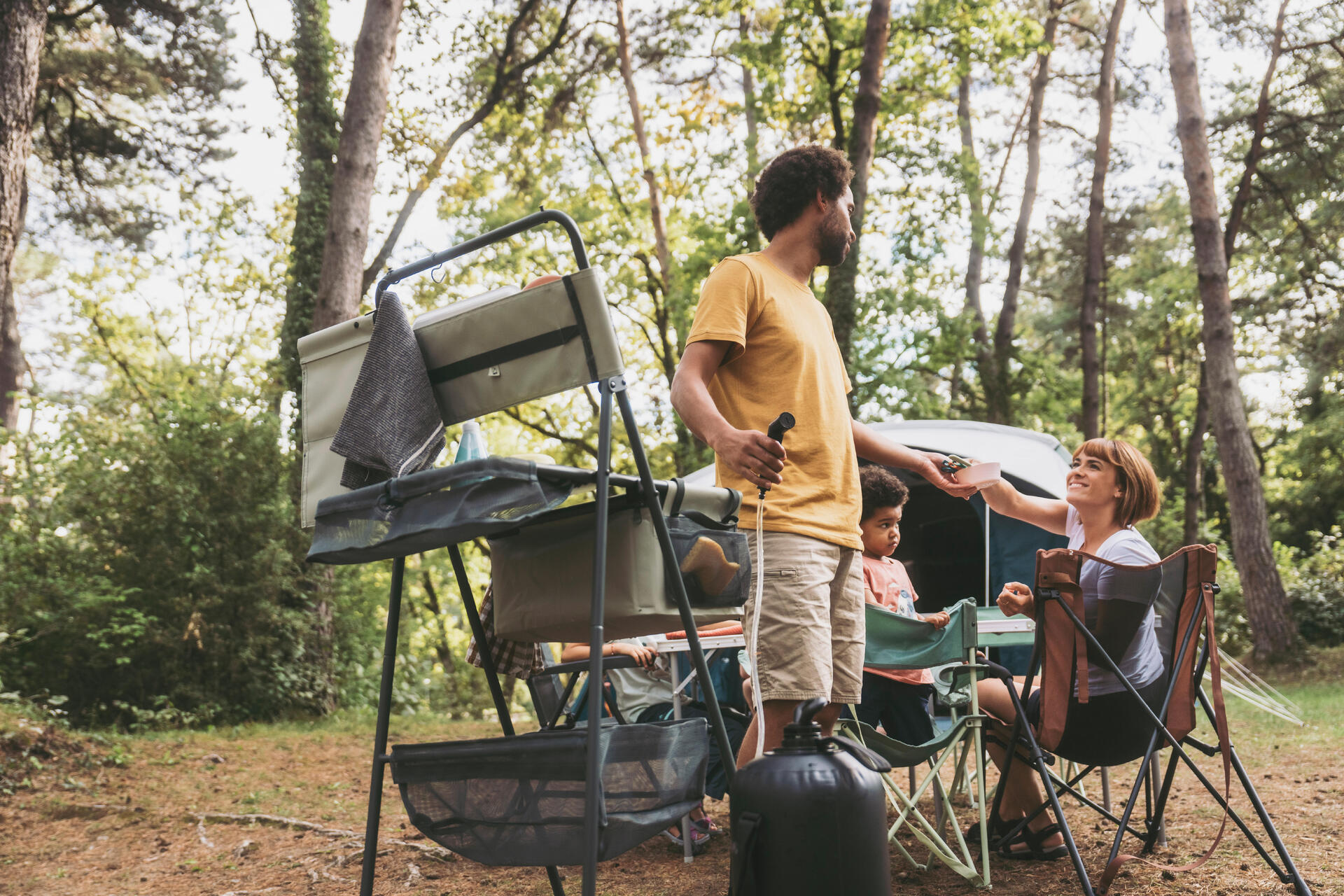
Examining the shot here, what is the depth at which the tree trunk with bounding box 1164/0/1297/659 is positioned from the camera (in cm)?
954

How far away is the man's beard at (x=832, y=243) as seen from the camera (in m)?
2.48

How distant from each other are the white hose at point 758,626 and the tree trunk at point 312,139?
838 cm

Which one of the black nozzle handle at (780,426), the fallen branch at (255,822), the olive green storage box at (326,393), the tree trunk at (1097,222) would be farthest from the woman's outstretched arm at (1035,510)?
the tree trunk at (1097,222)

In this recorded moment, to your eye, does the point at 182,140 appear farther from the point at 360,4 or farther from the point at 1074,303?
the point at 1074,303

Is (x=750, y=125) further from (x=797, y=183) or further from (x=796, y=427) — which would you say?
(x=796, y=427)

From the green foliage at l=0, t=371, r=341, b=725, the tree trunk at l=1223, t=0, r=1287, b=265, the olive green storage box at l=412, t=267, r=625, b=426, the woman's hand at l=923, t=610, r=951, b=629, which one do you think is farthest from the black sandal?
the tree trunk at l=1223, t=0, r=1287, b=265

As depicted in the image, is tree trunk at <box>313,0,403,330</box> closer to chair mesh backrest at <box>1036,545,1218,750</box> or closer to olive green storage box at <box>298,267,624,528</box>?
olive green storage box at <box>298,267,624,528</box>

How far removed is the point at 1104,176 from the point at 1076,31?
324 centimetres

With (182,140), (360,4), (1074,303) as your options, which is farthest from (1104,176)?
(182,140)

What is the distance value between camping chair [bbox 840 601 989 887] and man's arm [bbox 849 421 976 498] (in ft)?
1.12

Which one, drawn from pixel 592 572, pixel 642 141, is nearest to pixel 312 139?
pixel 642 141

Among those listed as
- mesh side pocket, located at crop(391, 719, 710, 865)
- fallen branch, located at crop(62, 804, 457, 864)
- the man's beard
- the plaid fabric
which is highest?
the man's beard

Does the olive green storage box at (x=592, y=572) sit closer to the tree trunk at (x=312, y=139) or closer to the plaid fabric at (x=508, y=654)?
the plaid fabric at (x=508, y=654)

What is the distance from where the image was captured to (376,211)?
1377 cm
